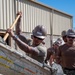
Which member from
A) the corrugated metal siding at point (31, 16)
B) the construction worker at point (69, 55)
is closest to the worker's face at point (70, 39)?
the construction worker at point (69, 55)

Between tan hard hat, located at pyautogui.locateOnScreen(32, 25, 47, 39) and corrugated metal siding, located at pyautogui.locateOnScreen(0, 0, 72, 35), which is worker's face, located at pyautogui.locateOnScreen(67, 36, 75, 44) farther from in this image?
corrugated metal siding, located at pyautogui.locateOnScreen(0, 0, 72, 35)

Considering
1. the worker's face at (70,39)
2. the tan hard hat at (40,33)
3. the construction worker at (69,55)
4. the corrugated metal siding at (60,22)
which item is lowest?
the construction worker at (69,55)

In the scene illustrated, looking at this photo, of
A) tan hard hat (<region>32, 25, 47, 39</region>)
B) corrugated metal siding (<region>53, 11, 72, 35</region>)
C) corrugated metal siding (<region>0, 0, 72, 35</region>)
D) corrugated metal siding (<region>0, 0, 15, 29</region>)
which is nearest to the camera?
tan hard hat (<region>32, 25, 47, 39</region>)

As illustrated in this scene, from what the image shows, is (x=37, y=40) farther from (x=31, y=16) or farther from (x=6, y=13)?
(x=31, y=16)

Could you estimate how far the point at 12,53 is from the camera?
2730 millimetres

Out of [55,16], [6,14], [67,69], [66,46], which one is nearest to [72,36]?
[66,46]

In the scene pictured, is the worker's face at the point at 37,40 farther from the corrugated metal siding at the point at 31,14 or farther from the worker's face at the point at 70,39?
the corrugated metal siding at the point at 31,14

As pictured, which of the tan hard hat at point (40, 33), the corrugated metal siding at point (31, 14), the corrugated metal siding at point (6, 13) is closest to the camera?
the tan hard hat at point (40, 33)

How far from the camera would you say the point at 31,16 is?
43.9ft

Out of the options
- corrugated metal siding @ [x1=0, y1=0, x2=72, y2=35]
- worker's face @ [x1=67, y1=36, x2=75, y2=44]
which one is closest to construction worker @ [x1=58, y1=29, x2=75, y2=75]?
worker's face @ [x1=67, y1=36, x2=75, y2=44]

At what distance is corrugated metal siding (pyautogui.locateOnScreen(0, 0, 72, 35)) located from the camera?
36.0 feet

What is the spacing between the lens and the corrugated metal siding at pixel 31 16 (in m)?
11.0

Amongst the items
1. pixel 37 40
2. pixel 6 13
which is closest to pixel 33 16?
pixel 6 13

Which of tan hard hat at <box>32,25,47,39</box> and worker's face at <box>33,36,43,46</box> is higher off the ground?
tan hard hat at <box>32,25,47,39</box>
